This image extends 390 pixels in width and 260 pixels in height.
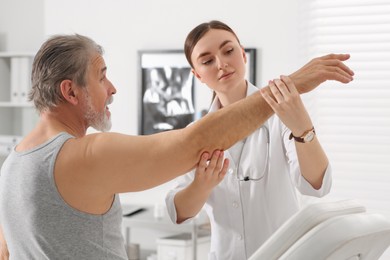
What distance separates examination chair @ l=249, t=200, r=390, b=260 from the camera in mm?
1098

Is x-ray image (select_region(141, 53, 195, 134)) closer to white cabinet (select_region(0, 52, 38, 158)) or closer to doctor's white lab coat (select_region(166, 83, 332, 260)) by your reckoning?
white cabinet (select_region(0, 52, 38, 158))

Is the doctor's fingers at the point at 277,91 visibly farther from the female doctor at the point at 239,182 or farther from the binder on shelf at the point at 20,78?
the binder on shelf at the point at 20,78

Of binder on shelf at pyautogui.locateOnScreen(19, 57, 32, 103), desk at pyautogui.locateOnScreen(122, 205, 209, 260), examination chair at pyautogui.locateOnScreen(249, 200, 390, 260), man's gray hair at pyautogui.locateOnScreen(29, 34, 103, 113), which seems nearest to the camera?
examination chair at pyautogui.locateOnScreen(249, 200, 390, 260)

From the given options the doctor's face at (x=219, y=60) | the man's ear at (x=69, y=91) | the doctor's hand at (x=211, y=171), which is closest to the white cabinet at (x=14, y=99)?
Answer: the doctor's face at (x=219, y=60)

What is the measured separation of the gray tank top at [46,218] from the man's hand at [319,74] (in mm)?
514

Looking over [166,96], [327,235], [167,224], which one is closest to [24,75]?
[166,96]

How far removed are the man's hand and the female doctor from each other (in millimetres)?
266

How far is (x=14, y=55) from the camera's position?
5.03 m

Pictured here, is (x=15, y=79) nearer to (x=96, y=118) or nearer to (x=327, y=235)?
(x=96, y=118)

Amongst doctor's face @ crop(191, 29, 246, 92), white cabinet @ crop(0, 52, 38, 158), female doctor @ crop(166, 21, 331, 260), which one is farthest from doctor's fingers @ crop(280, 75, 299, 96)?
white cabinet @ crop(0, 52, 38, 158)

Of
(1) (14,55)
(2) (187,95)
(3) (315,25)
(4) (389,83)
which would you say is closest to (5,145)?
(1) (14,55)

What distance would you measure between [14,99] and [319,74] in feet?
13.0

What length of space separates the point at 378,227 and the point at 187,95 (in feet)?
11.4

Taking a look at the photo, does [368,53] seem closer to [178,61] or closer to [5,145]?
[178,61]
